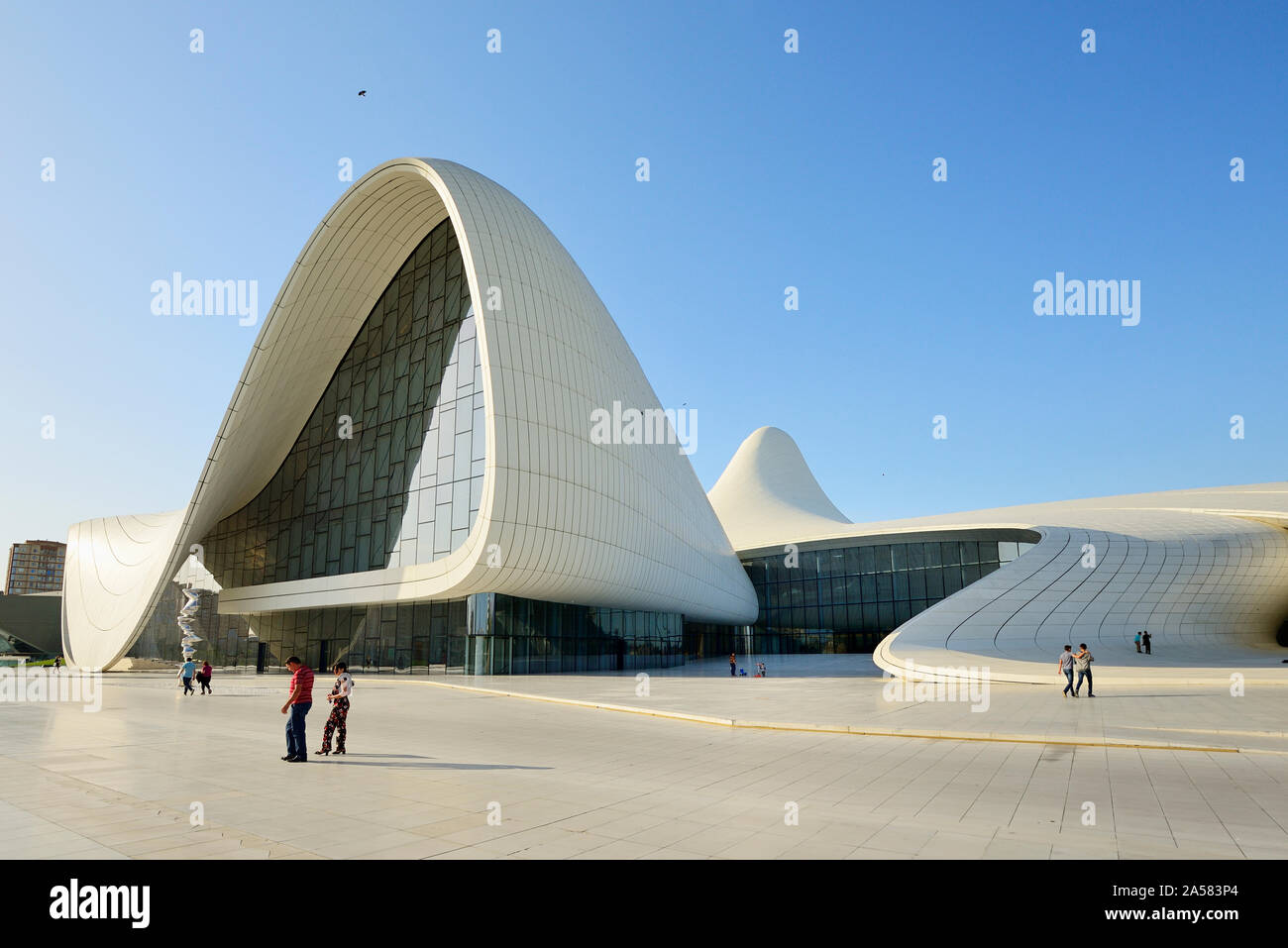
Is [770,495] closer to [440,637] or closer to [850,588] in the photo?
[850,588]

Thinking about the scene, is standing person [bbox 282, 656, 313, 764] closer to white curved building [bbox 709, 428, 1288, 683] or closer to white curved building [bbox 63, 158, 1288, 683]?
white curved building [bbox 63, 158, 1288, 683]

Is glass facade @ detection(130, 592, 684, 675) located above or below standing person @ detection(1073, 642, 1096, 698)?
below

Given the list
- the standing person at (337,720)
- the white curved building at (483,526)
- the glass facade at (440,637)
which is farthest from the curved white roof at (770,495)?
the standing person at (337,720)

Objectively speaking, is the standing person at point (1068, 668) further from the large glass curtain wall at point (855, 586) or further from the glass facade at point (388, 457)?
the large glass curtain wall at point (855, 586)

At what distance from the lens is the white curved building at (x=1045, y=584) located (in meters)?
30.0

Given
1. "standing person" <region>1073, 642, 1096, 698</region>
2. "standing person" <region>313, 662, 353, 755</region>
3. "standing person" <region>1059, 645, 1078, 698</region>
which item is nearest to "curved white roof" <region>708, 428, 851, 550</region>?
"standing person" <region>1059, 645, 1078, 698</region>

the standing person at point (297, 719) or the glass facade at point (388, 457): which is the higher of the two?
the glass facade at point (388, 457)

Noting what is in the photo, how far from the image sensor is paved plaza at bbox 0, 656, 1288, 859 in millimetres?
6422

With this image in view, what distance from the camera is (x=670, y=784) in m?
9.30

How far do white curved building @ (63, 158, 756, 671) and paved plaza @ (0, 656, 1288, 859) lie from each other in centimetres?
1339

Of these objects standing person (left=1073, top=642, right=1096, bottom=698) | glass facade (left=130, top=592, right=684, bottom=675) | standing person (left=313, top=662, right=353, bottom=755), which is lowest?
glass facade (left=130, top=592, right=684, bottom=675)

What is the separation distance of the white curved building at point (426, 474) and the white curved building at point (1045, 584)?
38.3ft
